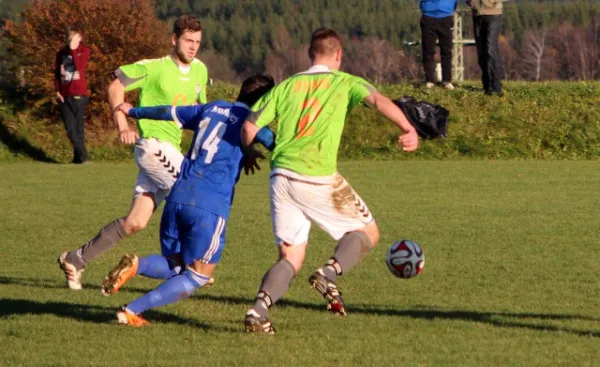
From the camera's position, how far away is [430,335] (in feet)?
23.7

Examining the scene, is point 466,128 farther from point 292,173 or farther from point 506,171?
point 292,173

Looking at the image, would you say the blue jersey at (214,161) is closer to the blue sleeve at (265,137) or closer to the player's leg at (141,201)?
the blue sleeve at (265,137)

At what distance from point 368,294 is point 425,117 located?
6.16 ft

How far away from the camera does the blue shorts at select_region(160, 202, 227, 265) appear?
7246 mm

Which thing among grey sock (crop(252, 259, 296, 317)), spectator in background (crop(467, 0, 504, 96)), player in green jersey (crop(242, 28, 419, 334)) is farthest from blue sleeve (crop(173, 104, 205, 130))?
spectator in background (crop(467, 0, 504, 96))

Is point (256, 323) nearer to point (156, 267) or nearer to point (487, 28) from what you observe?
point (156, 267)

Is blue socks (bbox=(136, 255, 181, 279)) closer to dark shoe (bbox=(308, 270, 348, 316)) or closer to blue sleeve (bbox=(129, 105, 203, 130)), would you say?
blue sleeve (bbox=(129, 105, 203, 130))

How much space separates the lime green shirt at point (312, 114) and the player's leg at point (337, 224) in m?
0.13

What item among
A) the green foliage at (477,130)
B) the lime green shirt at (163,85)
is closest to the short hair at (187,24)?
the lime green shirt at (163,85)

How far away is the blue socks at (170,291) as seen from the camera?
7281 mm

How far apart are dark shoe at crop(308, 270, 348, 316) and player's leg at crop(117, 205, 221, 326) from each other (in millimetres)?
609

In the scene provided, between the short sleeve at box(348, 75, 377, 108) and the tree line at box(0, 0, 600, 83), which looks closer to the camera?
the short sleeve at box(348, 75, 377, 108)

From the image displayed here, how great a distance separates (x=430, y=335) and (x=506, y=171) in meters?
12.6

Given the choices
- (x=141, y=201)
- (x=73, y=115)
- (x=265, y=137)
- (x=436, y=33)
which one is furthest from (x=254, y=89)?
(x=436, y=33)
